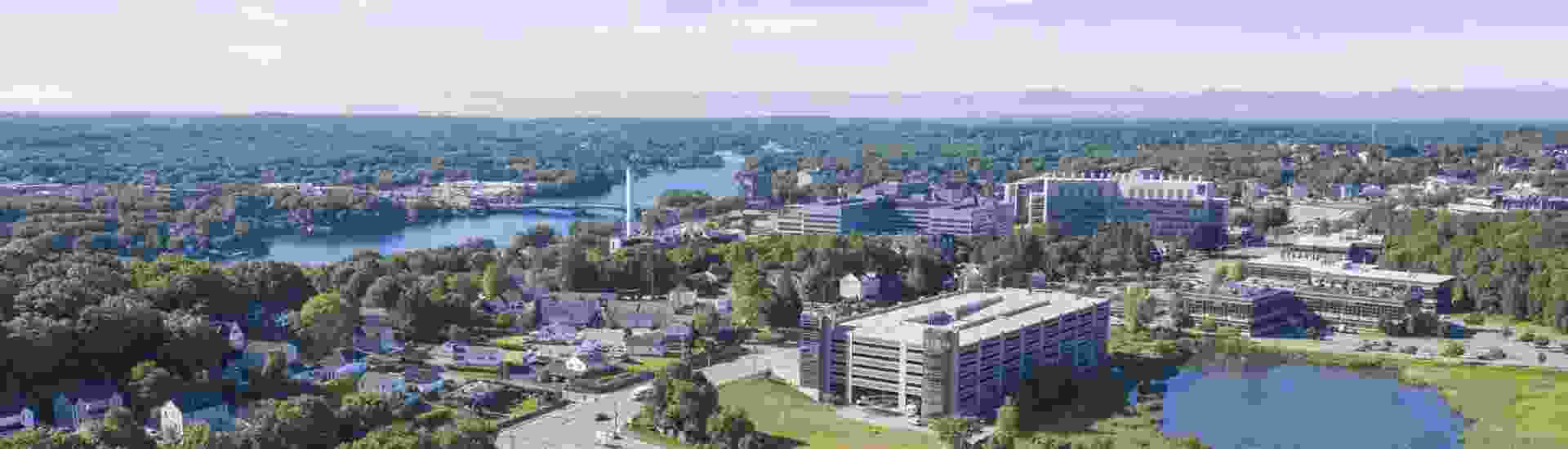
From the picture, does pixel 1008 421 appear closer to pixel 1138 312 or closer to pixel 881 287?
pixel 1138 312

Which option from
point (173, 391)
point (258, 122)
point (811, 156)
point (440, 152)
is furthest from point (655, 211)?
point (258, 122)

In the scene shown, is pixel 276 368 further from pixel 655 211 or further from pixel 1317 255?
pixel 655 211

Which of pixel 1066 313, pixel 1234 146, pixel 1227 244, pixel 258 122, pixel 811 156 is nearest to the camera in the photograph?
pixel 1066 313

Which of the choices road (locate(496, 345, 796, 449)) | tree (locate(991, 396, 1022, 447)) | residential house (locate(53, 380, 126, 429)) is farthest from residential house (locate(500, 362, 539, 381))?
tree (locate(991, 396, 1022, 447))

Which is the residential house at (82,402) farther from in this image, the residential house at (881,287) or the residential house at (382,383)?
the residential house at (881,287)

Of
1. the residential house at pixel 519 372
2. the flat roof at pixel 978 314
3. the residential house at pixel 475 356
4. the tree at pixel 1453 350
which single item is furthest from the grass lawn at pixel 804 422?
the tree at pixel 1453 350
